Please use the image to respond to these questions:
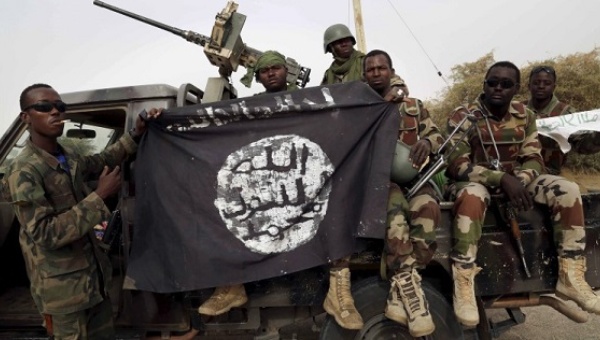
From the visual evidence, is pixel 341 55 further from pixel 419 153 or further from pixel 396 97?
pixel 419 153

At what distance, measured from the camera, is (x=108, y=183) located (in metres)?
2.40

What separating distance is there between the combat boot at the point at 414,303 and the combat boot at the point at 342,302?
26cm

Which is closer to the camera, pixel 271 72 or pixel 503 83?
pixel 503 83

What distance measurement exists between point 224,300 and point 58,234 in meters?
0.95

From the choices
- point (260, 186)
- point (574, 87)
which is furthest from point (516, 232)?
point (574, 87)

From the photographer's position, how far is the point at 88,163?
2666 millimetres

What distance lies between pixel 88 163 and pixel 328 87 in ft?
5.27

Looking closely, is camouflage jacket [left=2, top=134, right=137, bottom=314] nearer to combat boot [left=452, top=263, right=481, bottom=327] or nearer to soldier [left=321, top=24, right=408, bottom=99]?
combat boot [left=452, top=263, right=481, bottom=327]

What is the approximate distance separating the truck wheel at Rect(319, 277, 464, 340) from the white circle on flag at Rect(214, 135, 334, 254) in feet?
1.54

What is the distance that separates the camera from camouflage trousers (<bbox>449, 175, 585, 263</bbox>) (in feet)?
7.45

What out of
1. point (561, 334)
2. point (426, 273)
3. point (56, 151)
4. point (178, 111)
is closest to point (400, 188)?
point (426, 273)

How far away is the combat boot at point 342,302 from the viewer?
7.38ft

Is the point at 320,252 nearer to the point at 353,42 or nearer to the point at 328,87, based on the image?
the point at 328,87

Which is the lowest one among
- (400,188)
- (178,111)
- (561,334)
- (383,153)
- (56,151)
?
(561,334)
